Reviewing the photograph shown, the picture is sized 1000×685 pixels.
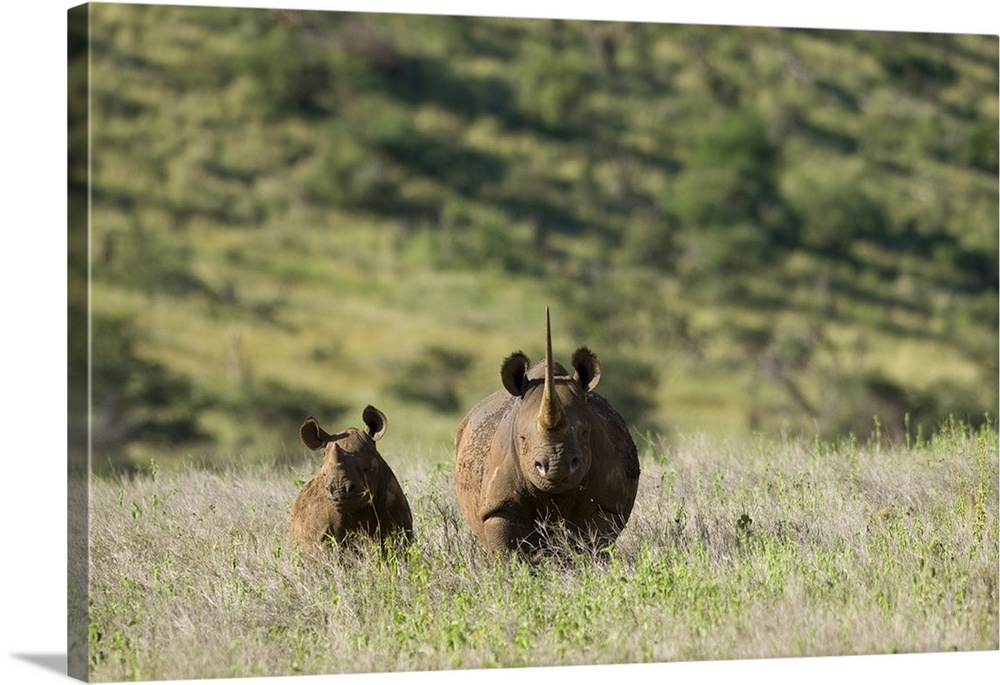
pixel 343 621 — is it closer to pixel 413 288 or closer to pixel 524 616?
pixel 524 616

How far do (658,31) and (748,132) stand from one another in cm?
363

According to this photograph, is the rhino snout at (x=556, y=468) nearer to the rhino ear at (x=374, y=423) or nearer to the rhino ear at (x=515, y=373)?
the rhino ear at (x=515, y=373)

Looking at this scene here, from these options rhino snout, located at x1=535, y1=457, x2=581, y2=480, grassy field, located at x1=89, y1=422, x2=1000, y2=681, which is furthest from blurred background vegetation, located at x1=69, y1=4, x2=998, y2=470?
rhino snout, located at x1=535, y1=457, x2=581, y2=480

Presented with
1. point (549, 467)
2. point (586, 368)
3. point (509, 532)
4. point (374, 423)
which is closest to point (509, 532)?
point (509, 532)

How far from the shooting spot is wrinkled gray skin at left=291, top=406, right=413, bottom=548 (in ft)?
32.6

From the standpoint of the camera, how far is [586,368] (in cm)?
995

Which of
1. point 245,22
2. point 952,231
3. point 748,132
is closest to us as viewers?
point 952,231

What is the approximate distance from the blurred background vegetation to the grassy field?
17643 mm

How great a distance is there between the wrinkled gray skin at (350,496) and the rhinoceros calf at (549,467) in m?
0.48

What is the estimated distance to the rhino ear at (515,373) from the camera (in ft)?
32.4

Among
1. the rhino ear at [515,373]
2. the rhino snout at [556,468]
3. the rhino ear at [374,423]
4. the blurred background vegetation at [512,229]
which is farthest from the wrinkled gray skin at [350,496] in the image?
the blurred background vegetation at [512,229]

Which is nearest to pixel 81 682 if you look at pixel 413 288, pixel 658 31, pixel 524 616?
pixel 524 616

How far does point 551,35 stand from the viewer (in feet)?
129

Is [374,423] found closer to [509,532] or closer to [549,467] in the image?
[509,532]
